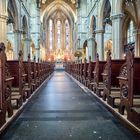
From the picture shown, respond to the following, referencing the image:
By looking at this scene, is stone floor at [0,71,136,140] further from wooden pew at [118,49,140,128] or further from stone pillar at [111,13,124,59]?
stone pillar at [111,13,124,59]

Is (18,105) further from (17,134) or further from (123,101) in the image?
(123,101)

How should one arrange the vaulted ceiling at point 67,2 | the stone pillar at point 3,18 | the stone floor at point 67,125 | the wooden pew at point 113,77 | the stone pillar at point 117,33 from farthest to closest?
the vaulted ceiling at point 67,2
the stone pillar at point 117,33
the stone pillar at point 3,18
the wooden pew at point 113,77
the stone floor at point 67,125

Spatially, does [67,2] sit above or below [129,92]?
above

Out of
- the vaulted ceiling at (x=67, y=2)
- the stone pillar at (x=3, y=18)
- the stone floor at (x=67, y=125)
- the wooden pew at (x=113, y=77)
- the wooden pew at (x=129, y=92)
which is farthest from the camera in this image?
the vaulted ceiling at (x=67, y=2)

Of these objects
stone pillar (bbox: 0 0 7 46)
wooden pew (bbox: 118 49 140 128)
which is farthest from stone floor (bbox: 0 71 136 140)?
stone pillar (bbox: 0 0 7 46)

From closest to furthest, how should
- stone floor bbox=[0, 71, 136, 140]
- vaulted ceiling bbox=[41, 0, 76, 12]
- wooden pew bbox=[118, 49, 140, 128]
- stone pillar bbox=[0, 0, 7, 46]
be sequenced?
stone floor bbox=[0, 71, 136, 140] < wooden pew bbox=[118, 49, 140, 128] < stone pillar bbox=[0, 0, 7, 46] < vaulted ceiling bbox=[41, 0, 76, 12]

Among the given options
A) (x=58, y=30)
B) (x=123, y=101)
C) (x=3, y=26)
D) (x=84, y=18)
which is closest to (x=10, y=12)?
(x=3, y=26)

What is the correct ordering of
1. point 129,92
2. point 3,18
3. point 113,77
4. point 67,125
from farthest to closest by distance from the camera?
point 3,18, point 113,77, point 67,125, point 129,92

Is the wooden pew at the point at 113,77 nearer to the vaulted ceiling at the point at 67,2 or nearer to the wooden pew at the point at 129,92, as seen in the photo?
the wooden pew at the point at 129,92

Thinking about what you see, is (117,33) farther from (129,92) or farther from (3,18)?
(129,92)

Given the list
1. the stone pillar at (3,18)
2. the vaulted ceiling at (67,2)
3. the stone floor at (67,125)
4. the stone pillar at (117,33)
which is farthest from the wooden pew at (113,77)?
the vaulted ceiling at (67,2)

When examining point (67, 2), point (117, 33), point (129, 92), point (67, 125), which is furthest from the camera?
point (67, 2)

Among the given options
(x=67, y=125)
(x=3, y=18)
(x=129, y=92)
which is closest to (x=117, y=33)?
(x=3, y=18)

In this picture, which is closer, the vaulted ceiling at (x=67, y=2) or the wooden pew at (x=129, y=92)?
the wooden pew at (x=129, y=92)
